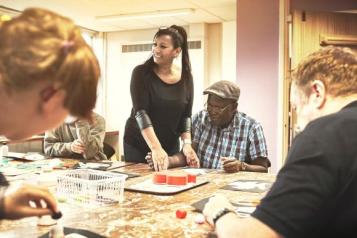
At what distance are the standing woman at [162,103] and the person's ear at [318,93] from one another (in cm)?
131

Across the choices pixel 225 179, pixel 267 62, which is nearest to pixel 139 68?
pixel 225 179

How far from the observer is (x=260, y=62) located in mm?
4039

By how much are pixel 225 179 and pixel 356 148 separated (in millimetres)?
1164

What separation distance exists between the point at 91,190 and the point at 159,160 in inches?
30.5

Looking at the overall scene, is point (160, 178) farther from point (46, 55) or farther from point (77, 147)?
point (46, 55)

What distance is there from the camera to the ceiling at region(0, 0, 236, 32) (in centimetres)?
486

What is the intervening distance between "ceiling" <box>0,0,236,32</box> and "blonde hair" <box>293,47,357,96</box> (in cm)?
385

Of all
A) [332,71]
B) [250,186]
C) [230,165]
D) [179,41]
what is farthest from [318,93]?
[179,41]

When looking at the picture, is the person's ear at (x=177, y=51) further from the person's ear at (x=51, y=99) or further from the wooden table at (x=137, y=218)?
the person's ear at (x=51, y=99)

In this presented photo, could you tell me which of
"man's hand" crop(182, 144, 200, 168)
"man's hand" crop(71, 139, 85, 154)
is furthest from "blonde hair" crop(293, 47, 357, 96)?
"man's hand" crop(71, 139, 85, 154)

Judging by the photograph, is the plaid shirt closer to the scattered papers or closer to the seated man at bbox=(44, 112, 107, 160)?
the scattered papers

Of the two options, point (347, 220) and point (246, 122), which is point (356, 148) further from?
point (246, 122)

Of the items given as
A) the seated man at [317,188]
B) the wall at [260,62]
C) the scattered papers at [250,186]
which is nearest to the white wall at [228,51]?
the wall at [260,62]

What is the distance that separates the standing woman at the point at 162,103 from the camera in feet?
7.90
